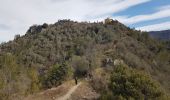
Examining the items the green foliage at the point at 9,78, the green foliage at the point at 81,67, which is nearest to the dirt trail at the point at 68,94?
the green foliage at the point at 9,78

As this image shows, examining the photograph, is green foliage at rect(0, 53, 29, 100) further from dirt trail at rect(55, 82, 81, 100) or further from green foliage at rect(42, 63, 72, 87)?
green foliage at rect(42, 63, 72, 87)

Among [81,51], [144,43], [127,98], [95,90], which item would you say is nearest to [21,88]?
[95,90]

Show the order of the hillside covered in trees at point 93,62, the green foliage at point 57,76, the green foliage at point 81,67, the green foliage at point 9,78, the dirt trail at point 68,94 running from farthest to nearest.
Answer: the green foliage at point 81,67
the green foliage at point 57,76
the dirt trail at point 68,94
the hillside covered in trees at point 93,62
the green foliage at point 9,78

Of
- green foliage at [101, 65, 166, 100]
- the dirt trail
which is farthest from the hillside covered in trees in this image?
the dirt trail

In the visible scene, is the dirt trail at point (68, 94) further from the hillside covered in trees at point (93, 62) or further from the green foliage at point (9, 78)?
the green foliage at point (9, 78)

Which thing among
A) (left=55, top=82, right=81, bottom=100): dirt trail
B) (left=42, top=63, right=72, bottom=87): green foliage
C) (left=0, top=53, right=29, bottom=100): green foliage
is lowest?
(left=55, top=82, right=81, bottom=100): dirt trail

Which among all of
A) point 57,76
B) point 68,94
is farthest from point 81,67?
point 68,94

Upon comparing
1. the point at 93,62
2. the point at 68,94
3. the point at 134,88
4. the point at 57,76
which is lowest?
the point at 68,94

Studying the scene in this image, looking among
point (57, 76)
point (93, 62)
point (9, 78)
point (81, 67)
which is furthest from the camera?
point (93, 62)

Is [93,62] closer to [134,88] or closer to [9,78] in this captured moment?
[9,78]
